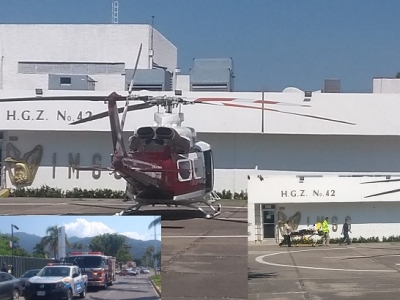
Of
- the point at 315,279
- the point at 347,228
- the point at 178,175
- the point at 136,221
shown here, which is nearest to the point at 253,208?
the point at 178,175

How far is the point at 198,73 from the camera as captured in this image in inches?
333

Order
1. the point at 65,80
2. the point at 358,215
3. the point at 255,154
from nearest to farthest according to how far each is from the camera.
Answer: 1. the point at 255,154
2. the point at 65,80
3. the point at 358,215

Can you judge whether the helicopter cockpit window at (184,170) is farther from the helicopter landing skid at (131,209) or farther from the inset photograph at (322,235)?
the inset photograph at (322,235)

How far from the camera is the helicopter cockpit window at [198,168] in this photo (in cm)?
746

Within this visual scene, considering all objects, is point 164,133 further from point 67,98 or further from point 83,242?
point 83,242

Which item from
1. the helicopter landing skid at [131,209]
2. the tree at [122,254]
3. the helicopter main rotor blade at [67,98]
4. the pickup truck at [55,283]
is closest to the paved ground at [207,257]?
the helicopter landing skid at [131,209]

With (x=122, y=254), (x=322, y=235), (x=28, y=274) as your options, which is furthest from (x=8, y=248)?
(x=322, y=235)

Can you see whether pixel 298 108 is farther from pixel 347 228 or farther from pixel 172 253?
pixel 347 228

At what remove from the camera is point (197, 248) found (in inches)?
299

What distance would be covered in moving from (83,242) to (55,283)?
41 cm

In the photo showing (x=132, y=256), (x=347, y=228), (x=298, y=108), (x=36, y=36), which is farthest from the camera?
(x=347, y=228)

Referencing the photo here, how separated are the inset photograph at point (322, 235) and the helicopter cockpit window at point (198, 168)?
0.77 m

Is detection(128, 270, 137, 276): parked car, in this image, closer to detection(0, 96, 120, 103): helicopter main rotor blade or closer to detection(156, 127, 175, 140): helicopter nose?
detection(156, 127, 175, 140): helicopter nose

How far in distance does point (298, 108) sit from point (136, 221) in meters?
2.38
